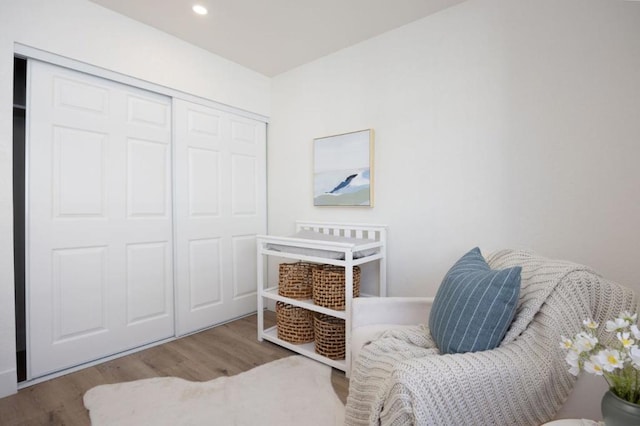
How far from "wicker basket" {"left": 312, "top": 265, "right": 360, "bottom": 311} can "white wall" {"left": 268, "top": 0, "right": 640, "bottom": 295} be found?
44cm

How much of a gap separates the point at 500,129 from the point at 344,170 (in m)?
1.12

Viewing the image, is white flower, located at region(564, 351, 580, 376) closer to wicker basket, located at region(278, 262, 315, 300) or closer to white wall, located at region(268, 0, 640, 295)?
white wall, located at region(268, 0, 640, 295)

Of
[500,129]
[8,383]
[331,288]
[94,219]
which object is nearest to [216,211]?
[94,219]

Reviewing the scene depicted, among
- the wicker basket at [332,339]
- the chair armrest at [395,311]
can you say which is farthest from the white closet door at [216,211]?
the chair armrest at [395,311]

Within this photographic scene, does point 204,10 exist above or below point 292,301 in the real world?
above

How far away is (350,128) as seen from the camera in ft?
8.21

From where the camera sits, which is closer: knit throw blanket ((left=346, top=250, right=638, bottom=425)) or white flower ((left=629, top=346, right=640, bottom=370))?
white flower ((left=629, top=346, right=640, bottom=370))

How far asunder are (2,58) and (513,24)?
9.30 ft

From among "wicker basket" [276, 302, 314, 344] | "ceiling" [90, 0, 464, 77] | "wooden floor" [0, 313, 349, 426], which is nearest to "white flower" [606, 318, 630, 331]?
"wooden floor" [0, 313, 349, 426]

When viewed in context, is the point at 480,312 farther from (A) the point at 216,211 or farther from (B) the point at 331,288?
(A) the point at 216,211

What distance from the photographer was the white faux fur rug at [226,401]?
154cm

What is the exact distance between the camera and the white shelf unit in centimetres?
194

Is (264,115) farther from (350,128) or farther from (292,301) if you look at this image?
(292,301)

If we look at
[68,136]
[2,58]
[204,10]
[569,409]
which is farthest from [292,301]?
[2,58]
